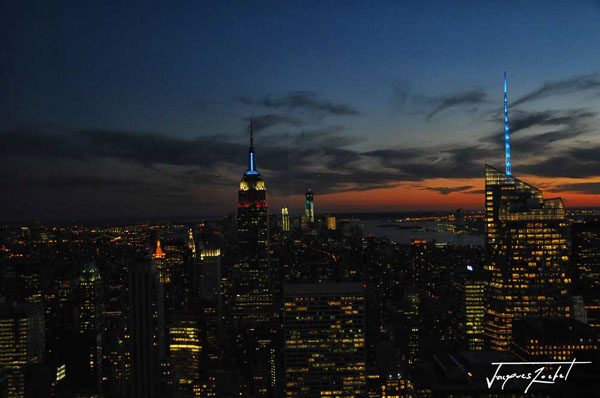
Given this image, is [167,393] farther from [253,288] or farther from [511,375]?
[253,288]

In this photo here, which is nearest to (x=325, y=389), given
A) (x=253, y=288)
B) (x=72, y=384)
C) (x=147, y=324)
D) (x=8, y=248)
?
(x=147, y=324)

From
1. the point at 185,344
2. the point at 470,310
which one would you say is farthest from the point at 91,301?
the point at 470,310

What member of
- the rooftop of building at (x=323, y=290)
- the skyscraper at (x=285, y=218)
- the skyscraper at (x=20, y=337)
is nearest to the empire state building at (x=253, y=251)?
the skyscraper at (x=285, y=218)

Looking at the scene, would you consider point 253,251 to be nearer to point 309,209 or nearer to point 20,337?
point 309,209

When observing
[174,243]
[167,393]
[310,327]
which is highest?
[174,243]

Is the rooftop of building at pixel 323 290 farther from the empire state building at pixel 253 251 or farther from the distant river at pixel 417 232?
the distant river at pixel 417 232

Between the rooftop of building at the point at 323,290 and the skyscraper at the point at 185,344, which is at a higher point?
the rooftop of building at the point at 323,290

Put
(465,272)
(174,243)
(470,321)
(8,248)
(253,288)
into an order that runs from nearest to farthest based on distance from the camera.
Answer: (8,248) → (470,321) → (465,272) → (174,243) → (253,288)
